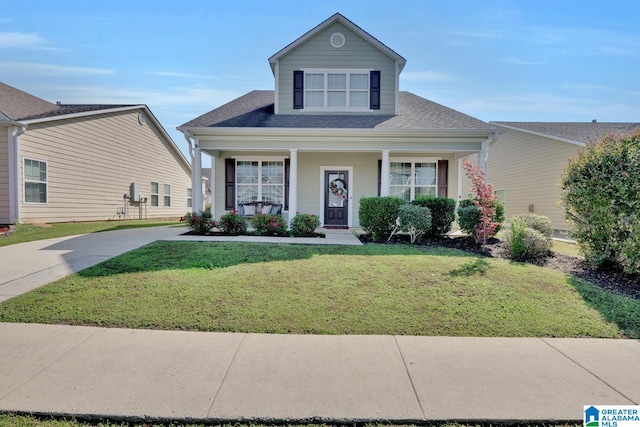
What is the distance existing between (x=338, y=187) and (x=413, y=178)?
9.67 feet

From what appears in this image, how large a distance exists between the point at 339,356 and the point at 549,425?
5.27ft

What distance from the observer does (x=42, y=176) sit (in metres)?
11.5

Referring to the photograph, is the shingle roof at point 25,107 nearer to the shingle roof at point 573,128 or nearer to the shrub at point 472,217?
the shrub at point 472,217

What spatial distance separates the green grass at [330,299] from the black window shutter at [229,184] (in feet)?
19.2

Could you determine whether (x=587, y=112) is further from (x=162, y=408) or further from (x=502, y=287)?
(x=162, y=408)

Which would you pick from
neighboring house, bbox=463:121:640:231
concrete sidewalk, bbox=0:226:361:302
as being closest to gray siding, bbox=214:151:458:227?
concrete sidewalk, bbox=0:226:361:302

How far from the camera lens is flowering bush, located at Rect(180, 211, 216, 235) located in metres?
9.22

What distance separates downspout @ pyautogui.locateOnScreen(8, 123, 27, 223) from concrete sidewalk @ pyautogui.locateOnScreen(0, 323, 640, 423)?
9.70 m

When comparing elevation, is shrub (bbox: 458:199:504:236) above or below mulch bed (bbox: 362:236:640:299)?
above

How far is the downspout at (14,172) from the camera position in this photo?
405 inches

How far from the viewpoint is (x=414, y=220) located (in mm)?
8297

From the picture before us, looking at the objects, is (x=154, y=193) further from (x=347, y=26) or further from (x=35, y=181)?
(x=347, y=26)

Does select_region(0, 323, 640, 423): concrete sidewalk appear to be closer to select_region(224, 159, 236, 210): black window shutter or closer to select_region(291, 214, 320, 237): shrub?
select_region(291, 214, 320, 237): shrub

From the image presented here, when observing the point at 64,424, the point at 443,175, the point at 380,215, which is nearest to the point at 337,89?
the point at 443,175
